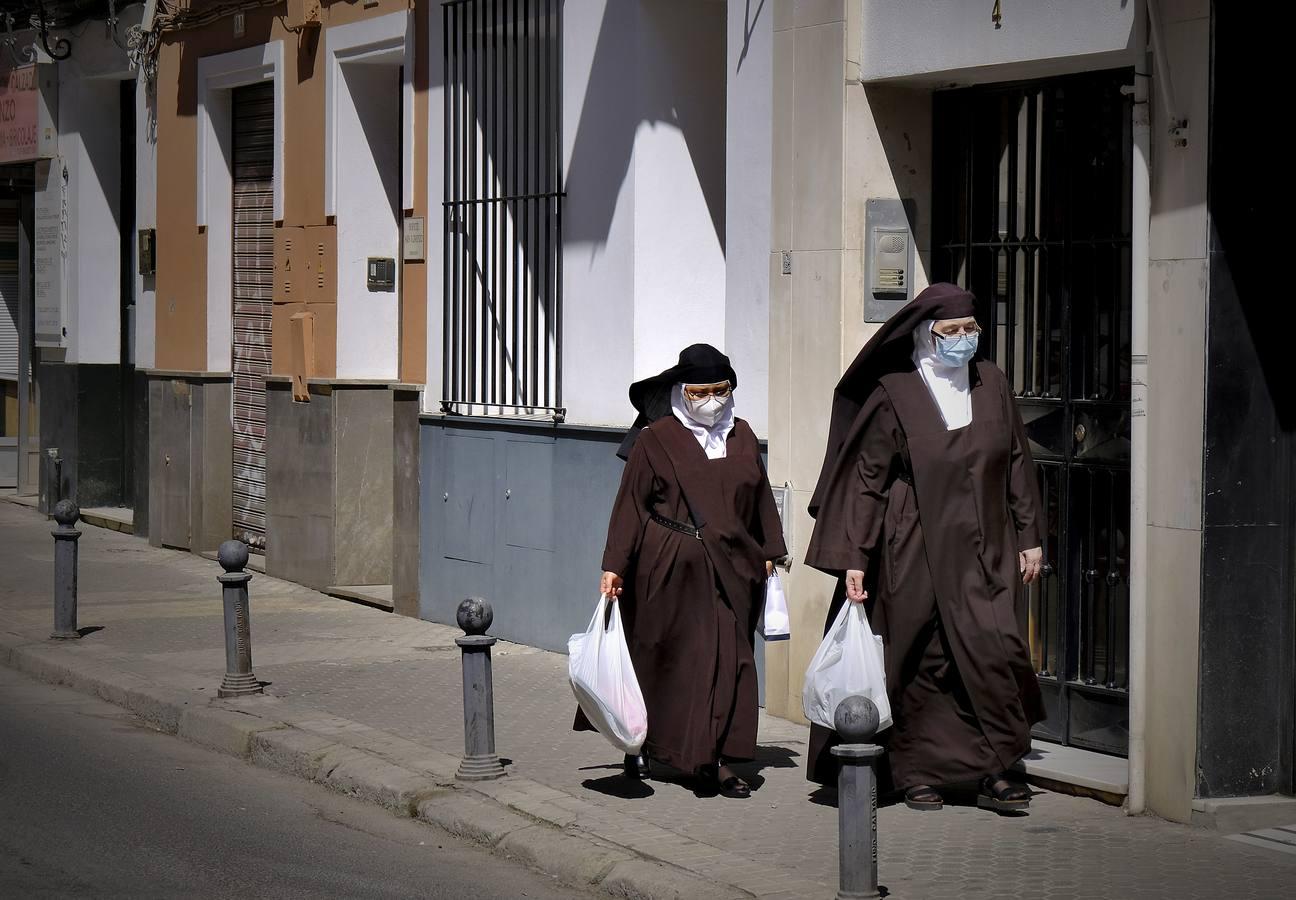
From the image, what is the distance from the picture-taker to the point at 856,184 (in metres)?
8.67

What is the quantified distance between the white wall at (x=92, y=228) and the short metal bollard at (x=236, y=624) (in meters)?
9.77

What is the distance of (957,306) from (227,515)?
34.6 feet

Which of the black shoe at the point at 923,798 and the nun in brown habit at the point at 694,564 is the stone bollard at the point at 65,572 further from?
the black shoe at the point at 923,798

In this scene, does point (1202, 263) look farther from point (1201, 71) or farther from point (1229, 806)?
point (1229, 806)

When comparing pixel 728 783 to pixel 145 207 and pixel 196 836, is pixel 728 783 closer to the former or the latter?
pixel 196 836

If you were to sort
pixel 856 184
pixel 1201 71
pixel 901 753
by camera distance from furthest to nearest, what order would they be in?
1. pixel 856 184
2. pixel 901 753
3. pixel 1201 71

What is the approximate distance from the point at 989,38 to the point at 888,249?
116cm

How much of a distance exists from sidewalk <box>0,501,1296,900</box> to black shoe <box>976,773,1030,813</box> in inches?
2.0

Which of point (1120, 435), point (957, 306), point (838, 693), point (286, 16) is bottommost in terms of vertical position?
point (838, 693)

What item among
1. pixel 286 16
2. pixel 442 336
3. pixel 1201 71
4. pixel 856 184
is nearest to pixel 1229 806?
pixel 1201 71

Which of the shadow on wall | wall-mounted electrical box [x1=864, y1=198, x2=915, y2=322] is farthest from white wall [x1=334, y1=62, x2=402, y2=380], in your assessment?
wall-mounted electrical box [x1=864, y1=198, x2=915, y2=322]

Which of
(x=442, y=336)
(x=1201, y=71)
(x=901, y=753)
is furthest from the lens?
(x=442, y=336)

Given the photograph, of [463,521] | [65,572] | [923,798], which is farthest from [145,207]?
[923,798]

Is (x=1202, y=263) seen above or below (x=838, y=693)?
above
